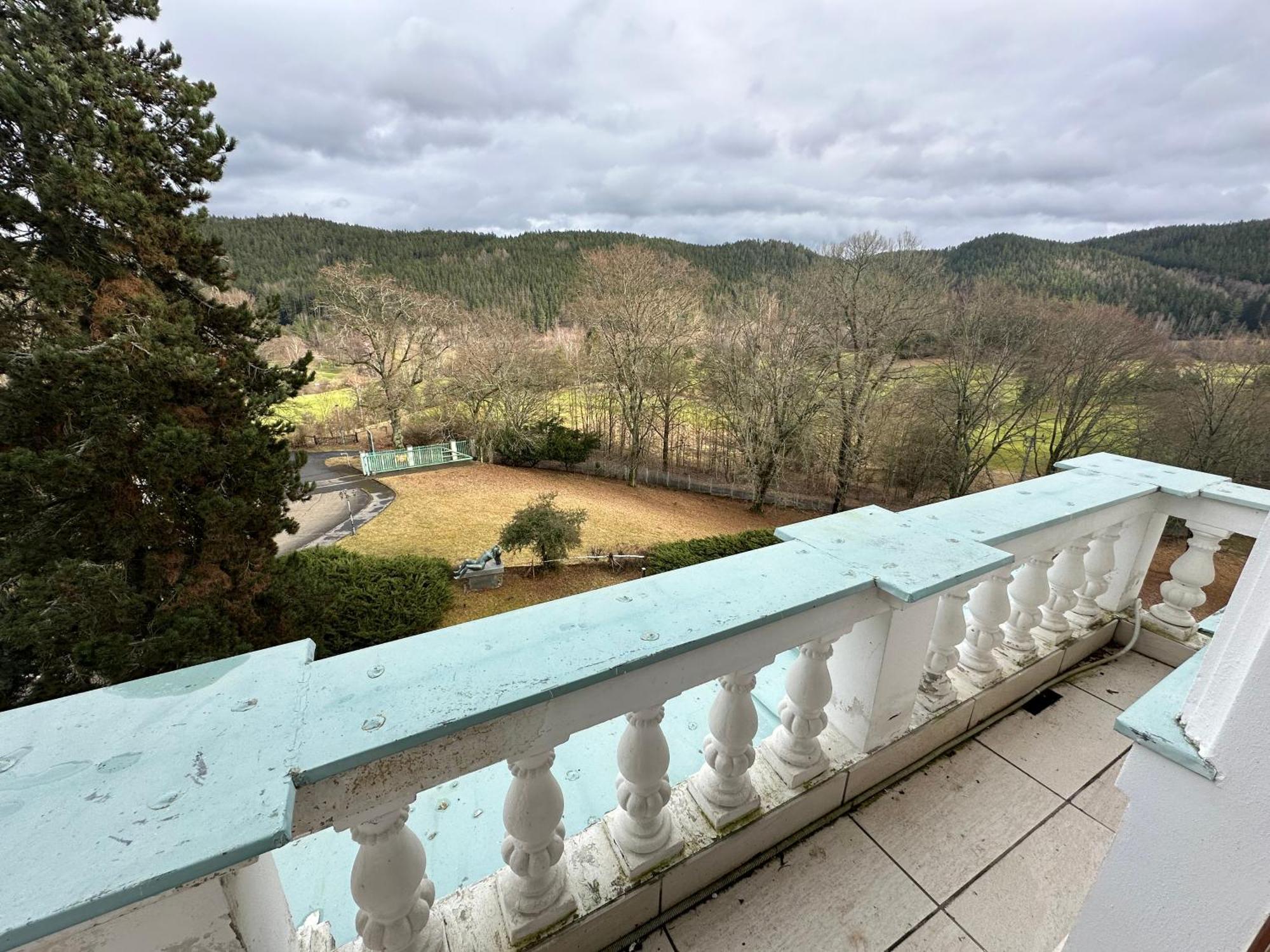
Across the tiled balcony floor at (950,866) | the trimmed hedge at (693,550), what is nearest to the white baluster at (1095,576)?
the tiled balcony floor at (950,866)

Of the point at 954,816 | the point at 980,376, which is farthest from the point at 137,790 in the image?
the point at 980,376

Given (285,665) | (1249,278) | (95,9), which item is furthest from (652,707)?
(1249,278)

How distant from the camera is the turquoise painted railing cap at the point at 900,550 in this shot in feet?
4.33

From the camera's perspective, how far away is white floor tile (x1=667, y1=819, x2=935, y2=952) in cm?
130

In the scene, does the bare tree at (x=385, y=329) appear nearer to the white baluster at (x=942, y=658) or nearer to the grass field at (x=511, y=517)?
the grass field at (x=511, y=517)

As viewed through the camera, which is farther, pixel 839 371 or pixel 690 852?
pixel 839 371

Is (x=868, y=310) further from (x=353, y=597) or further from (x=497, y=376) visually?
(x=353, y=597)

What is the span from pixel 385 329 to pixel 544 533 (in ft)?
44.0

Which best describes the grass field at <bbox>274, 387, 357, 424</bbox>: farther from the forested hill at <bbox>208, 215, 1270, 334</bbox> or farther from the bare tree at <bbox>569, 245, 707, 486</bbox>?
the bare tree at <bbox>569, 245, 707, 486</bbox>

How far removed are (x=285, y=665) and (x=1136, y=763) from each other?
1.47 m

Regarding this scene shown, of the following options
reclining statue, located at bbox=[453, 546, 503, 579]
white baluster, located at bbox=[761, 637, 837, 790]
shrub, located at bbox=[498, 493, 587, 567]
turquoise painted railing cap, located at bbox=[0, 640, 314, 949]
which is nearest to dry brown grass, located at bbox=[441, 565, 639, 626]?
reclining statue, located at bbox=[453, 546, 503, 579]

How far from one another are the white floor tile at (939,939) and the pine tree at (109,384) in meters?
6.95

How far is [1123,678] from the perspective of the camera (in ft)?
7.50

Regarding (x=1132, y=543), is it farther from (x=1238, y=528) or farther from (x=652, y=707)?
(x=652, y=707)
